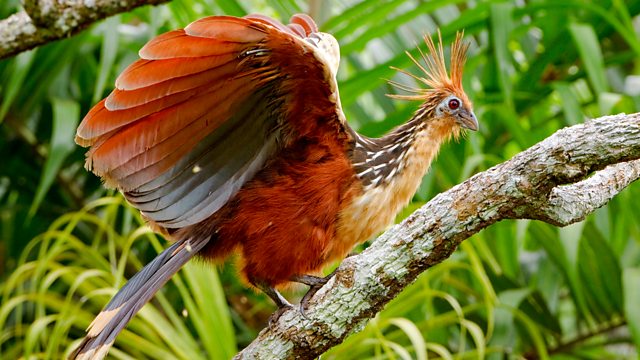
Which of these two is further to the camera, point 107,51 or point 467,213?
point 107,51

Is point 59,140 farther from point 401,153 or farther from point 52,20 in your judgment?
point 401,153

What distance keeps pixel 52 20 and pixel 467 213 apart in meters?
1.39

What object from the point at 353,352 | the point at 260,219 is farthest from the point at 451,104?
the point at 353,352

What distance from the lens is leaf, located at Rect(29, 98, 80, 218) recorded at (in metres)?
3.70

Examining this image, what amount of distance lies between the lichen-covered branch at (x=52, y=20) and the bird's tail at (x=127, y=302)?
2.35ft

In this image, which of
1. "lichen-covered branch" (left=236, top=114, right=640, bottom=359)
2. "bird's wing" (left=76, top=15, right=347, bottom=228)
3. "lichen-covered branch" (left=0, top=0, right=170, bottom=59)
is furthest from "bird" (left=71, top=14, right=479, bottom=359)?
"lichen-covered branch" (left=0, top=0, right=170, bottom=59)

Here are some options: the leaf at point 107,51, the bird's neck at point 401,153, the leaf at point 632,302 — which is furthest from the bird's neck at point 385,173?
the leaf at point 107,51

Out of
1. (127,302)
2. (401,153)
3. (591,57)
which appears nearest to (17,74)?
(127,302)

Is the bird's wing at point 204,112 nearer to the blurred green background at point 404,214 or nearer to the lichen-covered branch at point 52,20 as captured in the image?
the lichen-covered branch at point 52,20

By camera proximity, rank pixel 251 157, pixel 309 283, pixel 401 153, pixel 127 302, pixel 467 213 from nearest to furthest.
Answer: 1. pixel 467 213
2. pixel 127 302
3. pixel 309 283
4. pixel 251 157
5. pixel 401 153

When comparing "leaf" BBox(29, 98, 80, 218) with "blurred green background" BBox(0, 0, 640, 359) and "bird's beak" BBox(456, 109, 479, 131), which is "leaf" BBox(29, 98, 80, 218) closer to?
"blurred green background" BBox(0, 0, 640, 359)

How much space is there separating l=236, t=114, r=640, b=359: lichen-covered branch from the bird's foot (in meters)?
0.03

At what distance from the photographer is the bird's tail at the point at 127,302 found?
246 cm

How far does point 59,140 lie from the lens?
3791 mm
